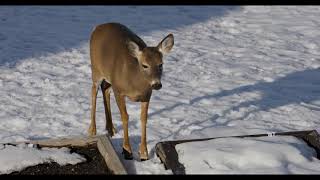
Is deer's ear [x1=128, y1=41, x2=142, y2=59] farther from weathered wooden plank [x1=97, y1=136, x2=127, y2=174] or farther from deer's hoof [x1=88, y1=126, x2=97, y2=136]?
deer's hoof [x1=88, y1=126, x2=97, y2=136]

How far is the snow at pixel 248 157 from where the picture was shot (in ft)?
18.2

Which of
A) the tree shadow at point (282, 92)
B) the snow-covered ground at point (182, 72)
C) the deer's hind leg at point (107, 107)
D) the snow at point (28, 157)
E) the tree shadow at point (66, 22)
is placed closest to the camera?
the snow at point (28, 157)

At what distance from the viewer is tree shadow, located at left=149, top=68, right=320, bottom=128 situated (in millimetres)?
7855

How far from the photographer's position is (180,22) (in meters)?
12.1

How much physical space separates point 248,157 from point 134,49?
4.87 ft

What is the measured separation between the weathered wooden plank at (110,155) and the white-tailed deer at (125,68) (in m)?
0.20

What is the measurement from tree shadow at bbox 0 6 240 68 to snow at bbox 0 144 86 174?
11.4 feet

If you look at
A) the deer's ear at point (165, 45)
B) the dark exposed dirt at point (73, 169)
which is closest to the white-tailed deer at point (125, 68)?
the deer's ear at point (165, 45)

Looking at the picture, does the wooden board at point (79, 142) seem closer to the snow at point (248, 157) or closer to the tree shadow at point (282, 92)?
the snow at point (248, 157)

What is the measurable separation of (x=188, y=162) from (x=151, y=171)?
38 centimetres

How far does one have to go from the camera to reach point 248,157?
5.72m

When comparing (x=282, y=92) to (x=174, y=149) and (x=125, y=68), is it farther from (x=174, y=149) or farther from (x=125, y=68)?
(x=125, y=68)
